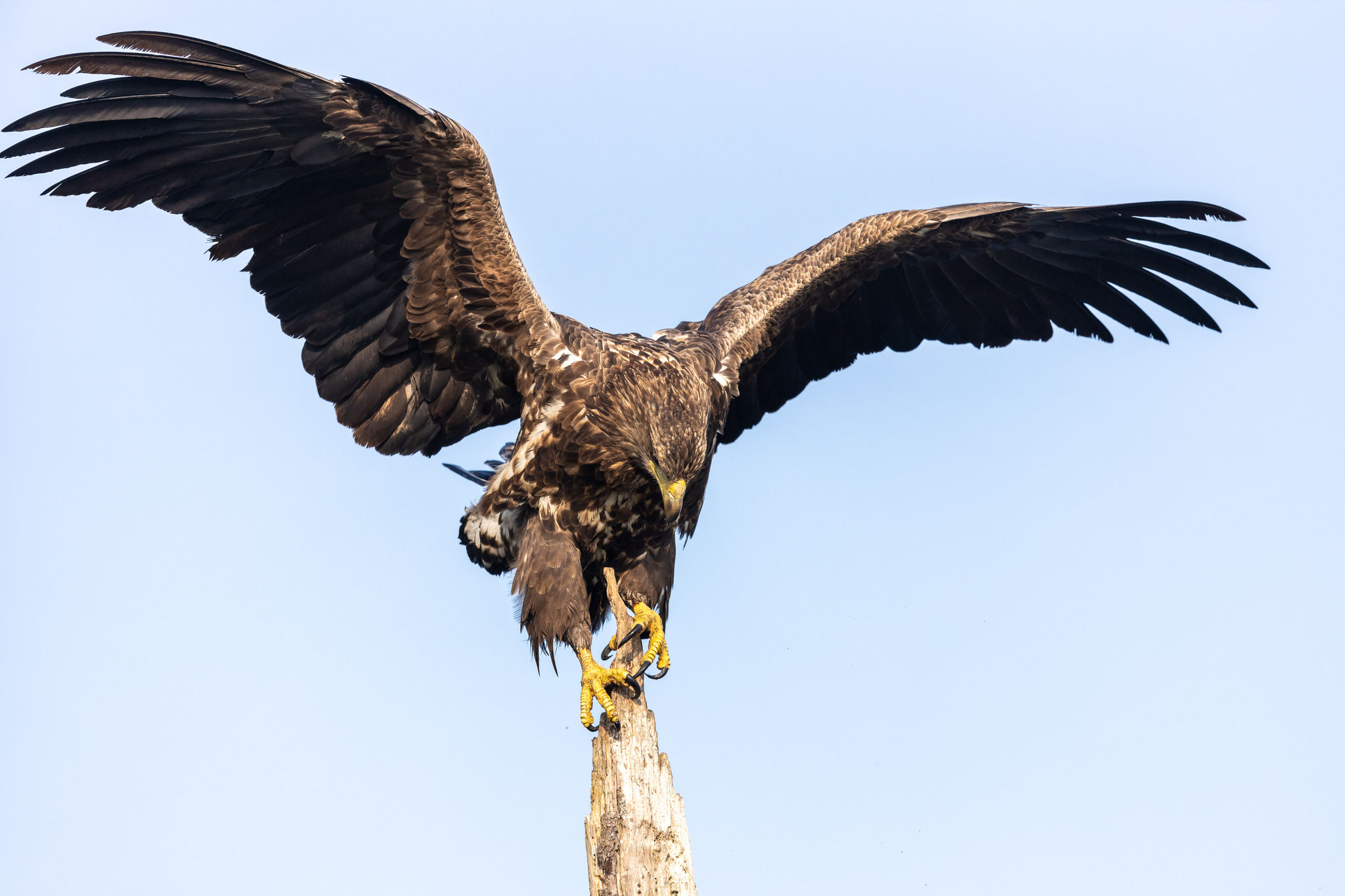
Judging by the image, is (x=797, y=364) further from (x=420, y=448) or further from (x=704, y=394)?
(x=420, y=448)

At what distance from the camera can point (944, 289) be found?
891 cm

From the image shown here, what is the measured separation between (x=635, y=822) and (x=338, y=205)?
356cm

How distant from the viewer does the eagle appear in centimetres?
634

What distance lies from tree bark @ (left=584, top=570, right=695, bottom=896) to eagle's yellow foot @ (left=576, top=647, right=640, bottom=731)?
10.1 inches

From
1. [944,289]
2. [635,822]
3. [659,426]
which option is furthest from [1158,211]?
[635,822]

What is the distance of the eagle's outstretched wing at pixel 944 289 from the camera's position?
8.09m

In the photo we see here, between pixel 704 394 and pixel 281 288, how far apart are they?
2.39 m

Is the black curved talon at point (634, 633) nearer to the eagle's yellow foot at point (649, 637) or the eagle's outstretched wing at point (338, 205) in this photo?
the eagle's yellow foot at point (649, 637)

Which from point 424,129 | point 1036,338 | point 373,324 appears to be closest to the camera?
point 424,129

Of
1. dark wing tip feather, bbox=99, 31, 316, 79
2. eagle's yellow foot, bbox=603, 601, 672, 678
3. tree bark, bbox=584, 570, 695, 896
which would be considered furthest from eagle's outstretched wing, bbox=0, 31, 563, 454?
tree bark, bbox=584, 570, 695, 896

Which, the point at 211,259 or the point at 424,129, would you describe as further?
the point at 211,259

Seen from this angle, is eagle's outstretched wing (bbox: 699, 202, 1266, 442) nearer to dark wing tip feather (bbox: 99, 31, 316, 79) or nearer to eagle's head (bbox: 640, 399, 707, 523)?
eagle's head (bbox: 640, 399, 707, 523)

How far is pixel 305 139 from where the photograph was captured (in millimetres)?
6422

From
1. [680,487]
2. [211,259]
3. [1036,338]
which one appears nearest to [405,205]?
[211,259]
